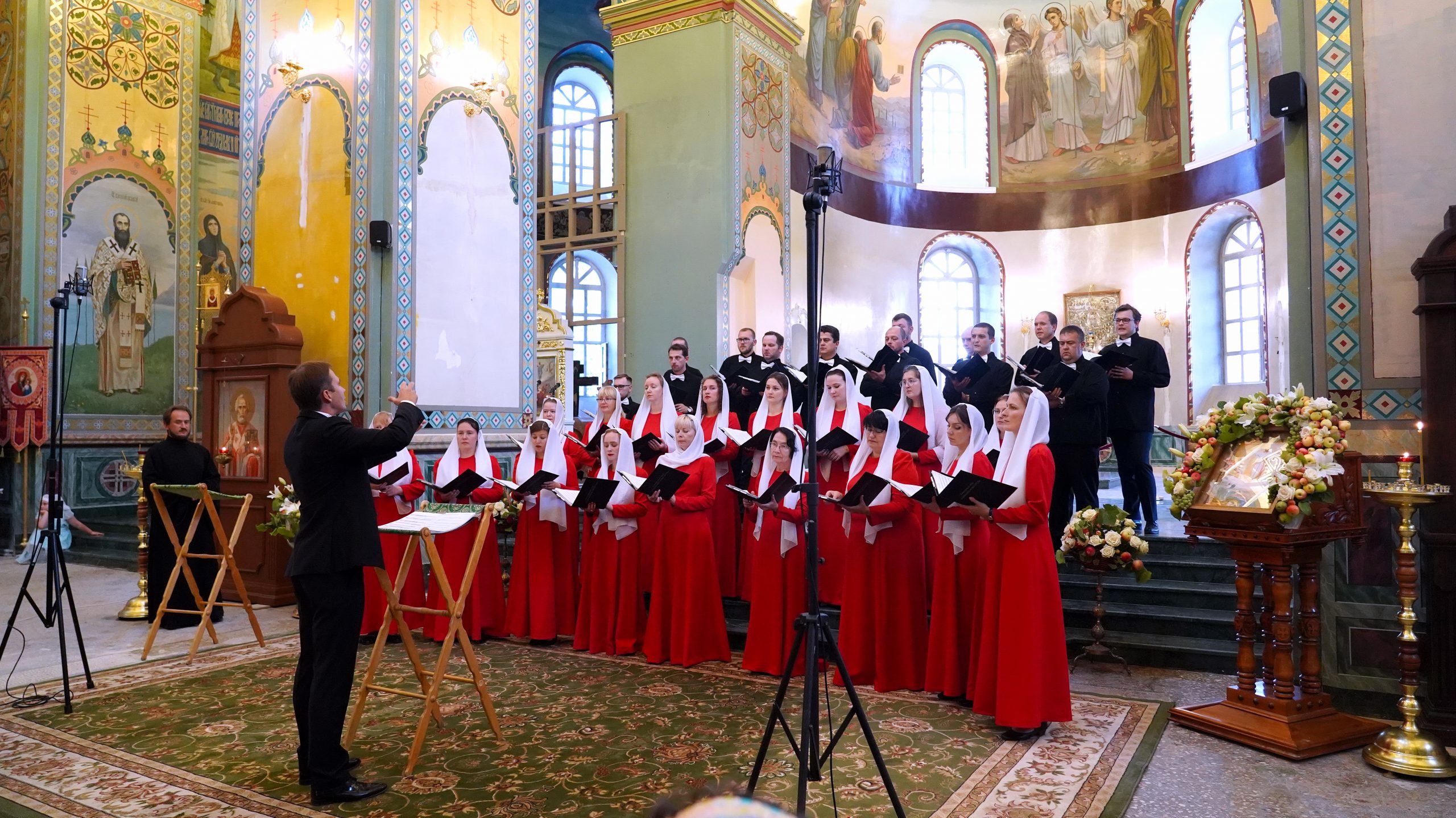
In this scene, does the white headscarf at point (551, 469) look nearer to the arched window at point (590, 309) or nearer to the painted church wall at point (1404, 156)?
the painted church wall at point (1404, 156)

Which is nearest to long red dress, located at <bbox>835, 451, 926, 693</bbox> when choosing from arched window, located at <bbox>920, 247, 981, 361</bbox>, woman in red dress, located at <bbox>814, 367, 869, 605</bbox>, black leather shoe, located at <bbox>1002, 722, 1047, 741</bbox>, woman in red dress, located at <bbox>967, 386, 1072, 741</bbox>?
woman in red dress, located at <bbox>814, 367, 869, 605</bbox>

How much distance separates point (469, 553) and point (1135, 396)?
529cm

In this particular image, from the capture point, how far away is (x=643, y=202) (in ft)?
45.3

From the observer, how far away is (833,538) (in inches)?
270

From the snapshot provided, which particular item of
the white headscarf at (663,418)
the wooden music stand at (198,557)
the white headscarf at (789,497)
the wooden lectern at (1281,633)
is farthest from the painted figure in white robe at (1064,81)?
the wooden music stand at (198,557)

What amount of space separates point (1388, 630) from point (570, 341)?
36.2ft

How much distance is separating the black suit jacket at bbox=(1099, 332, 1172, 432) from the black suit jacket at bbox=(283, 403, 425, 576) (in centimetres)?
563

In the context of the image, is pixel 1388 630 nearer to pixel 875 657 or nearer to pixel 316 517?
pixel 875 657

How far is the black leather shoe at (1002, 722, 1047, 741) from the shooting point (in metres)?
5.05

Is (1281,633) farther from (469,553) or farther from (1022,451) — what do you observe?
(469,553)

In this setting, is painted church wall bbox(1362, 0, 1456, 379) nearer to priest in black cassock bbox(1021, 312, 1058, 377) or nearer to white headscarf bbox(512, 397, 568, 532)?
priest in black cassock bbox(1021, 312, 1058, 377)


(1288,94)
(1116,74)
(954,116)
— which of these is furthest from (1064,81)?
(1288,94)

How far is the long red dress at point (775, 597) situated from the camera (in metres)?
6.45

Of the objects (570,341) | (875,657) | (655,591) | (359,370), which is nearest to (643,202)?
(570,341)
